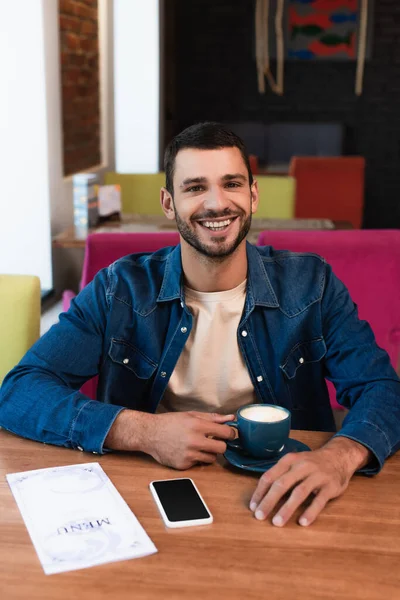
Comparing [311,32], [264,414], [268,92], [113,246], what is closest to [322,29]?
[311,32]

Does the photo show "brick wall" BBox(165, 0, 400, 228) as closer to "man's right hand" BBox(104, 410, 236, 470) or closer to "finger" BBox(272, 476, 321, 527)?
"man's right hand" BBox(104, 410, 236, 470)

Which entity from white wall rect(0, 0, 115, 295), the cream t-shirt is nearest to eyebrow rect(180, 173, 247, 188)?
the cream t-shirt

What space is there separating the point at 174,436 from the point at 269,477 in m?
0.18

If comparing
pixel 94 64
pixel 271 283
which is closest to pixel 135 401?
pixel 271 283

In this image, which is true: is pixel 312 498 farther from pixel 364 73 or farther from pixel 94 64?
pixel 364 73

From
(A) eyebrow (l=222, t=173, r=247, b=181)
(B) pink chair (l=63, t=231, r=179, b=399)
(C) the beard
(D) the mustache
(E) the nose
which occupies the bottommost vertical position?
(B) pink chair (l=63, t=231, r=179, b=399)

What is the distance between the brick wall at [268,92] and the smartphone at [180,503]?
5.80m

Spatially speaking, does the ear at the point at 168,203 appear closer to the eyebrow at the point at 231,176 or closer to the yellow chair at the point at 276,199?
the eyebrow at the point at 231,176

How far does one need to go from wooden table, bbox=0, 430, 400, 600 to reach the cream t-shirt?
43 cm

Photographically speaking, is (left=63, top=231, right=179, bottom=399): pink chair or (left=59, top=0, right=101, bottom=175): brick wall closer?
(left=63, top=231, right=179, bottom=399): pink chair

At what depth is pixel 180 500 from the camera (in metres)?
1.03

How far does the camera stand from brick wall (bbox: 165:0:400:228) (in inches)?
262

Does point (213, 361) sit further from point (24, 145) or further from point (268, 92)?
point (268, 92)

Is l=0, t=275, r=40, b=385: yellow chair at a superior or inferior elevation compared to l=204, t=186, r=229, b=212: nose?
inferior
